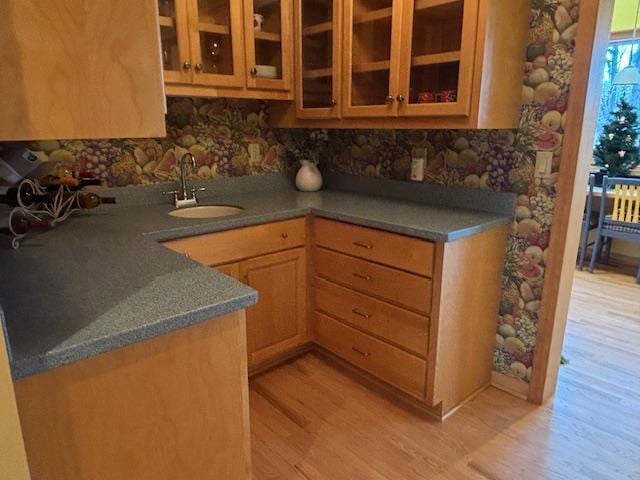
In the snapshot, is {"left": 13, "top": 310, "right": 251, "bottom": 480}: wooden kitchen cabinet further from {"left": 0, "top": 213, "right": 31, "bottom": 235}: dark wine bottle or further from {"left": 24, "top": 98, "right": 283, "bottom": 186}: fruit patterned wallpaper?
{"left": 24, "top": 98, "right": 283, "bottom": 186}: fruit patterned wallpaper

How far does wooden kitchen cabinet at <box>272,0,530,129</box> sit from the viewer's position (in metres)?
1.69

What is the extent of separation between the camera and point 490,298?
204 centimetres

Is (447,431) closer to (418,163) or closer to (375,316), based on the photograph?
(375,316)

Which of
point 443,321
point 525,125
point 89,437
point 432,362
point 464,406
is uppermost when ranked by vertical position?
point 525,125

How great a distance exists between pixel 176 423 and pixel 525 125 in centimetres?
176

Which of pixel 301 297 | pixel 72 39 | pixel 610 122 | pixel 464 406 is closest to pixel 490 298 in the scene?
pixel 464 406

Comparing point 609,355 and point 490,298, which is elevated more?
point 490,298

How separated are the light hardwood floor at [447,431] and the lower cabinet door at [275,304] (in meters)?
0.17

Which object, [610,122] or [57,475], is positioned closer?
[57,475]

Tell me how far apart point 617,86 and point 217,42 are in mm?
4250

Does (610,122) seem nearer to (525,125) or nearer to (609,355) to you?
(609,355)

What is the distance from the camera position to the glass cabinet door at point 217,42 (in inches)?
77.9

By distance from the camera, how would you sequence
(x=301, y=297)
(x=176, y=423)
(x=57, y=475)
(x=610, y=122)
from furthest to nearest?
(x=610, y=122), (x=301, y=297), (x=176, y=423), (x=57, y=475)

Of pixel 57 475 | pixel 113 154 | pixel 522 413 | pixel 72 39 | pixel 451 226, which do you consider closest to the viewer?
pixel 72 39
